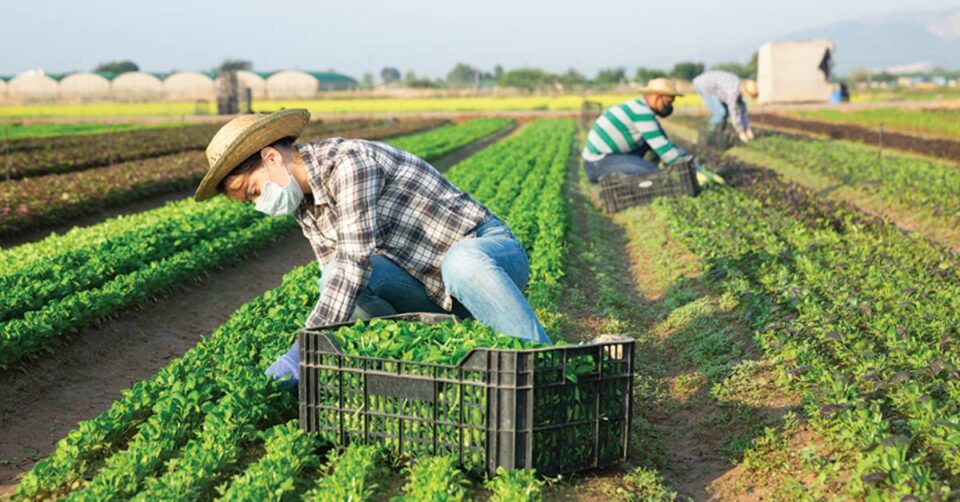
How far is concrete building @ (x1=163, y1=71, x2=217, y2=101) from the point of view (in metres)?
80.1

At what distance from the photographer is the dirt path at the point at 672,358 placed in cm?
470

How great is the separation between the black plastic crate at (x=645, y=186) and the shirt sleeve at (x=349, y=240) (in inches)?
324

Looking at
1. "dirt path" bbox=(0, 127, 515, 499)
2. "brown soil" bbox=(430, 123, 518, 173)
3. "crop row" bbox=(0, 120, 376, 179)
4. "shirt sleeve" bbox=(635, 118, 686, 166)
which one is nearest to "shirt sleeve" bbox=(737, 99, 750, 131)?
"shirt sleeve" bbox=(635, 118, 686, 166)

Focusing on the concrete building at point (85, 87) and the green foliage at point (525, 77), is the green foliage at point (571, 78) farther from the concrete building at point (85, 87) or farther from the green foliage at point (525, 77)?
the concrete building at point (85, 87)

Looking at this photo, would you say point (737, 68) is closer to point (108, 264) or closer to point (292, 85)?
point (292, 85)

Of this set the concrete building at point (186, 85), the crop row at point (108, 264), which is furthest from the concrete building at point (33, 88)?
the crop row at point (108, 264)

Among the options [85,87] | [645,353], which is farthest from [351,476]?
[85,87]

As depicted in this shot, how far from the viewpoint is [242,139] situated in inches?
183

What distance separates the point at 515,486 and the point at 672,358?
303 centimetres

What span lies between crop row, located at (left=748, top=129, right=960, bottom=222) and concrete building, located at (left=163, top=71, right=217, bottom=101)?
63.2 meters

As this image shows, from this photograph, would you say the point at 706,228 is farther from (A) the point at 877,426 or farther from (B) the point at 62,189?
(B) the point at 62,189

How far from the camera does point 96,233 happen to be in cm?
1025

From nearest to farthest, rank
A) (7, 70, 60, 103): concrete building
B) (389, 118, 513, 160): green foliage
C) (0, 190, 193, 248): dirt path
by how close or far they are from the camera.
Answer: (0, 190, 193, 248): dirt path
(389, 118, 513, 160): green foliage
(7, 70, 60, 103): concrete building

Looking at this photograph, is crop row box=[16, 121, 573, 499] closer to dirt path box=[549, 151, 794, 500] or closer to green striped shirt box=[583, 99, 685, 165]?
dirt path box=[549, 151, 794, 500]
